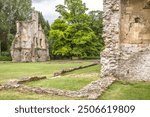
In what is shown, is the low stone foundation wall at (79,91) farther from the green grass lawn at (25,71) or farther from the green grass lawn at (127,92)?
the green grass lawn at (25,71)

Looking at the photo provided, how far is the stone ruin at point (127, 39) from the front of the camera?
17234 mm

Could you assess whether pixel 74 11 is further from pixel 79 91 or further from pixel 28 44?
pixel 79 91

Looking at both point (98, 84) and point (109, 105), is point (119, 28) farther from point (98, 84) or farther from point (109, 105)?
point (109, 105)

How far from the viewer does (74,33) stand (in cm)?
4919

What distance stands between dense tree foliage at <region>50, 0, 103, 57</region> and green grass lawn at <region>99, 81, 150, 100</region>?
3209cm

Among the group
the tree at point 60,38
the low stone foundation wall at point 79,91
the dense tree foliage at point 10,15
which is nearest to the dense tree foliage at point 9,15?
the dense tree foliage at point 10,15

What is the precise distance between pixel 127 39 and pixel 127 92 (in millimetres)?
5376

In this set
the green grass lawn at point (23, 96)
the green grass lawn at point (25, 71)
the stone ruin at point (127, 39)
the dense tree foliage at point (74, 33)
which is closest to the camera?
the green grass lawn at point (23, 96)

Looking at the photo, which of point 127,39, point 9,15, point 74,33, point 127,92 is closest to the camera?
point 127,92

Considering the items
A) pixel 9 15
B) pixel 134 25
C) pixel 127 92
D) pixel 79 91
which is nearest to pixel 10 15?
pixel 9 15

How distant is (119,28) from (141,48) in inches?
61.5

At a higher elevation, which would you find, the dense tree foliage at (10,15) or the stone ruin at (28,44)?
the dense tree foliage at (10,15)

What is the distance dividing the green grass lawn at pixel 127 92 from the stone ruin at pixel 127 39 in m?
1.45

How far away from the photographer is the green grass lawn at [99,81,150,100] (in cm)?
1196
